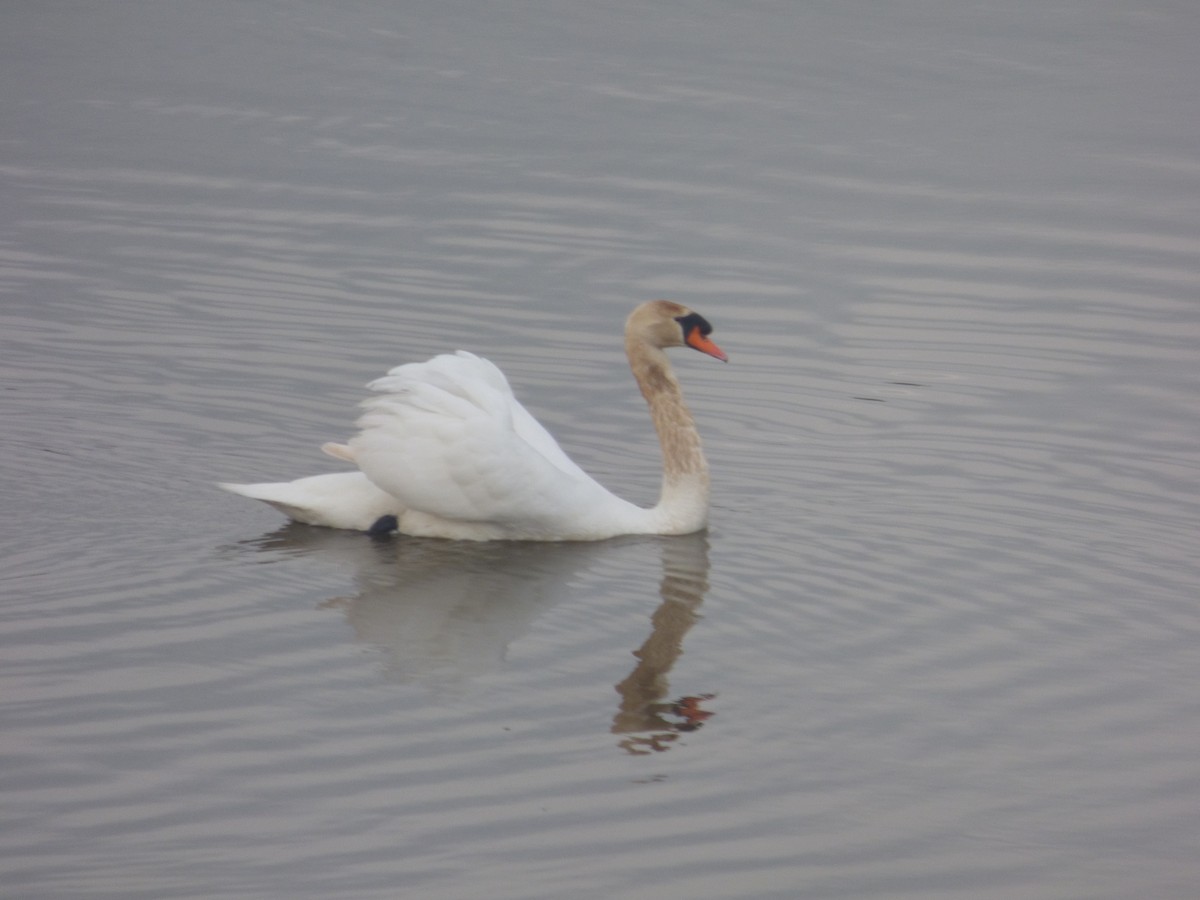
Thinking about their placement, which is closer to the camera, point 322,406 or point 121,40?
point 322,406

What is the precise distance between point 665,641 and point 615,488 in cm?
241

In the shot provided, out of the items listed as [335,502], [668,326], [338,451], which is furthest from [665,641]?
[668,326]

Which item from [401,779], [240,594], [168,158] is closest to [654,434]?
[240,594]

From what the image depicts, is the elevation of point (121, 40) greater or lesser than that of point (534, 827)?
greater

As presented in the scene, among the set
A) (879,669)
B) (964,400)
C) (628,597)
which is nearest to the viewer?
(879,669)

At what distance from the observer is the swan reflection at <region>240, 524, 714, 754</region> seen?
25.4ft

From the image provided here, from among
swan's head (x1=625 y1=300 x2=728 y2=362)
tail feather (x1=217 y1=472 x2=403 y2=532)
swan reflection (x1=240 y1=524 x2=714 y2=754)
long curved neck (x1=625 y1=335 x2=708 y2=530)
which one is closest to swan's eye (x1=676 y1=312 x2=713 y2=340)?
swan's head (x1=625 y1=300 x2=728 y2=362)

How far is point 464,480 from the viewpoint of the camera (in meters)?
9.63

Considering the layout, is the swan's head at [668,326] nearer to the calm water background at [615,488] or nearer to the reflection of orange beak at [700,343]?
the reflection of orange beak at [700,343]

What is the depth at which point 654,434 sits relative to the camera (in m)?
11.8

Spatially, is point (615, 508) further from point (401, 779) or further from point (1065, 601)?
point (401, 779)

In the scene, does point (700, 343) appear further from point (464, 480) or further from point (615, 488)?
point (464, 480)

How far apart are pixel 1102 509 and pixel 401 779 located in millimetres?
4918

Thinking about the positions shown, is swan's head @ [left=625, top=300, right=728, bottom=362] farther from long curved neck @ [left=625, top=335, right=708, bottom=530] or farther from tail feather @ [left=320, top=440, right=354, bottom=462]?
tail feather @ [left=320, top=440, right=354, bottom=462]
